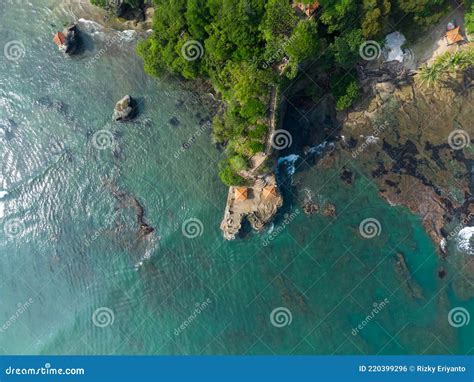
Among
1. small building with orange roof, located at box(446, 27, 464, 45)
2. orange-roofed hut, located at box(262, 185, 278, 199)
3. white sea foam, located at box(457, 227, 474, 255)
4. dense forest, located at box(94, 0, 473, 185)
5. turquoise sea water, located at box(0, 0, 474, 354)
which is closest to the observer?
dense forest, located at box(94, 0, 473, 185)

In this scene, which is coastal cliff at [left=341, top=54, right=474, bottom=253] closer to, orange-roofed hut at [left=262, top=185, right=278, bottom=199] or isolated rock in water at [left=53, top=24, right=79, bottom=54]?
orange-roofed hut at [left=262, top=185, right=278, bottom=199]

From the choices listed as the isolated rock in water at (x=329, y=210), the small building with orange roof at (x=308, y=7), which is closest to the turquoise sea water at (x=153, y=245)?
the isolated rock in water at (x=329, y=210)

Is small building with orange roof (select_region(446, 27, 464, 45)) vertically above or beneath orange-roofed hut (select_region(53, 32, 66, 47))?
above

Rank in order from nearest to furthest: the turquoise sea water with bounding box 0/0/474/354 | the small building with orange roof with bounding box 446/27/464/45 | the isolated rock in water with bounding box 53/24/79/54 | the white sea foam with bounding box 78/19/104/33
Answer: the small building with orange roof with bounding box 446/27/464/45 → the turquoise sea water with bounding box 0/0/474/354 → the isolated rock in water with bounding box 53/24/79/54 → the white sea foam with bounding box 78/19/104/33

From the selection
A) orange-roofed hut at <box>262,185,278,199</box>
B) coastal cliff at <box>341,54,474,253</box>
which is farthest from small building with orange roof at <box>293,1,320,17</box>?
orange-roofed hut at <box>262,185,278,199</box>

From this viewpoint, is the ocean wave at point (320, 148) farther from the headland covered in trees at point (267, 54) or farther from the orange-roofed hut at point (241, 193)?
the orange-roofed hut at point (241, 193)

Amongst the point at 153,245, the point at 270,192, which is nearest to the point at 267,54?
the point at 270,192

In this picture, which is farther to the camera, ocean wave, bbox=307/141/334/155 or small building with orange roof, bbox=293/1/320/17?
ocean wave, bbox=307/141/334/155
